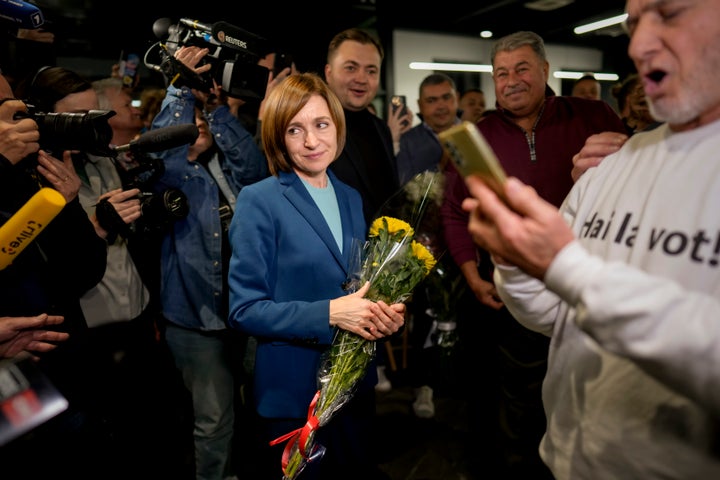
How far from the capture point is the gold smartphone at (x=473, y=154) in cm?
73

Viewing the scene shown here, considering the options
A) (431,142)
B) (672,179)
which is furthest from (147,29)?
(672,179)

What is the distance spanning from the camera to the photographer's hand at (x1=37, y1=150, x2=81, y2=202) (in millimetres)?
1582

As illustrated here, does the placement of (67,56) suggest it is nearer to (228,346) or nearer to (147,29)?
(147,29)

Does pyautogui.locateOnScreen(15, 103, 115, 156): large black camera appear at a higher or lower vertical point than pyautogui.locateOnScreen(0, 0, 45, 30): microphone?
lower

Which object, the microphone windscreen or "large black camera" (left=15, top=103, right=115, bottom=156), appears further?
the microphone windscreen

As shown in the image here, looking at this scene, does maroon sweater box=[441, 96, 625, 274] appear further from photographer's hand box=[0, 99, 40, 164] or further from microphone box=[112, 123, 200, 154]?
photographer's hand box=[0, 99, 40, 164]

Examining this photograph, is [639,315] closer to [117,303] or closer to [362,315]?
[362,315]

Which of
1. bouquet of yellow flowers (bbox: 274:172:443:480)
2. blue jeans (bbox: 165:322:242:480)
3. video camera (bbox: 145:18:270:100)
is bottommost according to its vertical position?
blue jeans (bbox: 165:322:242:480)

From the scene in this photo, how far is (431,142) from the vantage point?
10.5 feet

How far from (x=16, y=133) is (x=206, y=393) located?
130 cm

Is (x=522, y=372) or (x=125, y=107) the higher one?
(x=125, y=107)

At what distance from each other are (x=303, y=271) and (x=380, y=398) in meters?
2.01

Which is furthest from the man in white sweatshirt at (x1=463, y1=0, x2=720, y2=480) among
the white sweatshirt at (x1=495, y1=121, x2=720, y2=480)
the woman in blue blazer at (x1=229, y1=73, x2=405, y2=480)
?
the woman in blue blazer at (x1=229, y1=73, x2=405, y2=480)

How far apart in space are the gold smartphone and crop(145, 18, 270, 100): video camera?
153 centimetres
